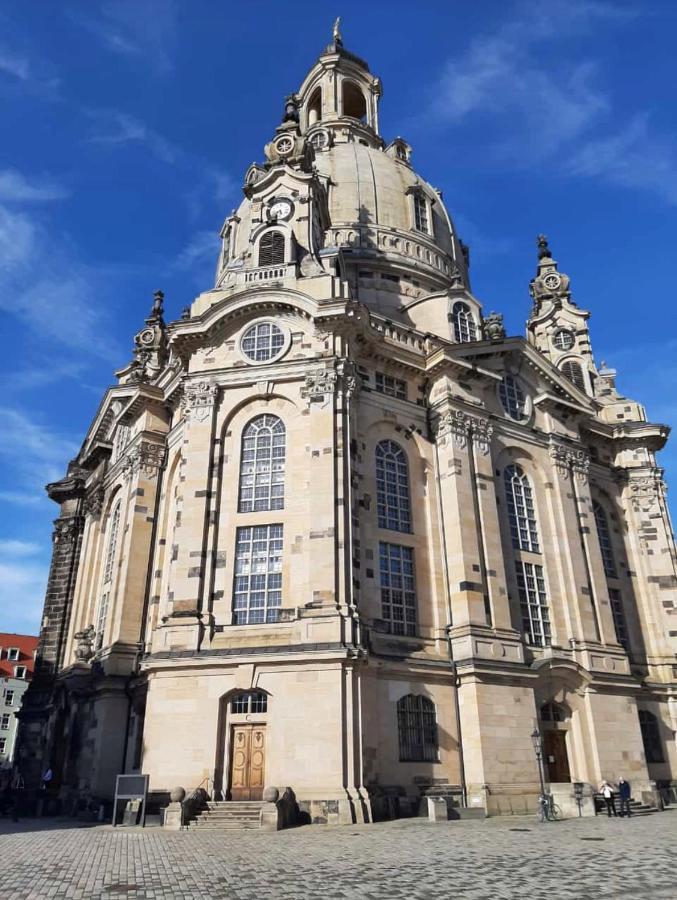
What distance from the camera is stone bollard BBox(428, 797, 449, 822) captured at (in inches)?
1008

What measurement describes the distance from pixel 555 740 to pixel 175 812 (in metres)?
17.5

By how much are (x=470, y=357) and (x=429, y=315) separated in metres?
5.12

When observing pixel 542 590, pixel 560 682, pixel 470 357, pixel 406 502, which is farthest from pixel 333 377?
pixel 560 682

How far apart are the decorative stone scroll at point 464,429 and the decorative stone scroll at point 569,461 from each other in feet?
16.6

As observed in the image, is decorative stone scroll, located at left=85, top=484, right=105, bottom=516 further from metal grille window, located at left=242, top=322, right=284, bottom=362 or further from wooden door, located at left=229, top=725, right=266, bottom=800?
wooden door, located at left=229, top=725, right=266, bottom=800

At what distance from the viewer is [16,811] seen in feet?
98.2

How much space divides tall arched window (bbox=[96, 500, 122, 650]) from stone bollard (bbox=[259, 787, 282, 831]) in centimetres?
1810

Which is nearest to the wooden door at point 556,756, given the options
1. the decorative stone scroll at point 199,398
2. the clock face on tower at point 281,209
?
the decorative stone scroll at point 199,398

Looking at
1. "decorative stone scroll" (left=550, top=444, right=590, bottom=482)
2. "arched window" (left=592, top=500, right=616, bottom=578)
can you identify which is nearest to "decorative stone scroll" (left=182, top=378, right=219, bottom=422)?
"decorative stone scroll" (left=550, top=444, right=590, bottom=482)

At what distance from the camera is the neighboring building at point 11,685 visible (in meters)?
75.9

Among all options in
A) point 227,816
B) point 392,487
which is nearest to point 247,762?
point 227,816

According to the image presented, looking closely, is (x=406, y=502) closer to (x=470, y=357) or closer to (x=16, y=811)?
(x=470, y=357)

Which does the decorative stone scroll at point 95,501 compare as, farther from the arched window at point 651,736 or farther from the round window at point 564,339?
the arched window at point 651,736

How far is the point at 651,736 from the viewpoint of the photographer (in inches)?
1497
